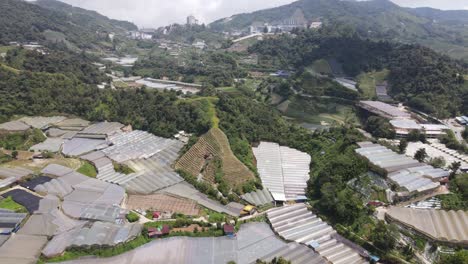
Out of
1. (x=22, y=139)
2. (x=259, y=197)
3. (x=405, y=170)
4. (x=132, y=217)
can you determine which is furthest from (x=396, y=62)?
(x=22, y=139)

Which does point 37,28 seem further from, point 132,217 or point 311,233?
point 311,233

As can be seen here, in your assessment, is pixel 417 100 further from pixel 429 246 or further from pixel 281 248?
pixel 281 248

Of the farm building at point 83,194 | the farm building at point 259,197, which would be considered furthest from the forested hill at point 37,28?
the farm building at point 259,197

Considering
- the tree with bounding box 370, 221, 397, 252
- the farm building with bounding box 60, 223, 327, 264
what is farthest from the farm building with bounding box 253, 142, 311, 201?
the tree with bounding box 370, 221, 397, 252

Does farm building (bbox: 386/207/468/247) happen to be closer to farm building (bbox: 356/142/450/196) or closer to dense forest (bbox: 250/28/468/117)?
farm building (bbox: 356/142/450/196)

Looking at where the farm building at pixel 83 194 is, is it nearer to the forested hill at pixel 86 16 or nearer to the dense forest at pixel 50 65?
the dense forest at pixel 50 65

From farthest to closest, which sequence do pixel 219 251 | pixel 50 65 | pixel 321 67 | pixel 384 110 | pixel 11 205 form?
pixel 321 67 < pixel 50 65 < pixel 384 110 < pixel 11 205 < pixel 219 251
